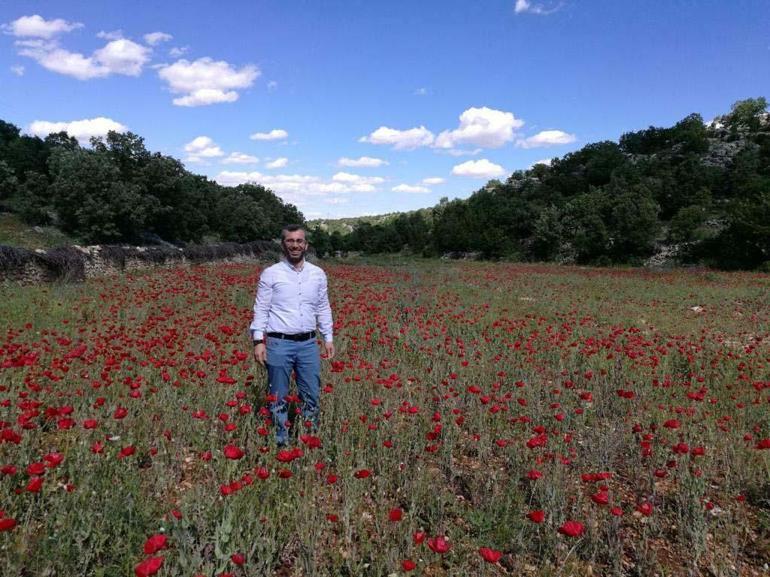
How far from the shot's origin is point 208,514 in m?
2.79

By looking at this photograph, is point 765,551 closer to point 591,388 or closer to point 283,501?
point 591,388

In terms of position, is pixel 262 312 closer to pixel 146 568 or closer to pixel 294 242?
pixel 294 242

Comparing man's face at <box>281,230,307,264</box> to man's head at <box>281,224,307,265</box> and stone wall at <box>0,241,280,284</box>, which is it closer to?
man's head at <box>281,224,307,265</box>

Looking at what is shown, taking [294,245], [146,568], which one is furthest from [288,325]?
[146,568]

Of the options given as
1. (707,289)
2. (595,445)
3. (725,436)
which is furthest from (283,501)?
(707,289)

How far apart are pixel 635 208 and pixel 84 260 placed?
1969 inches

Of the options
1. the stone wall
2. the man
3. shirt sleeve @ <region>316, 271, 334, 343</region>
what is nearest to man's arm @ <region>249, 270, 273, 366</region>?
the man

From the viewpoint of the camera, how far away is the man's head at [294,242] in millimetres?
4117

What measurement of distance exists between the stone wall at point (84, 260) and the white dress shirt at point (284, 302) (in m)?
13.5

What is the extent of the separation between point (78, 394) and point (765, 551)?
6.10 metres

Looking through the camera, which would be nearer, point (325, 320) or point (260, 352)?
point (260, 352)

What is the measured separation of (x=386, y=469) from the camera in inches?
153

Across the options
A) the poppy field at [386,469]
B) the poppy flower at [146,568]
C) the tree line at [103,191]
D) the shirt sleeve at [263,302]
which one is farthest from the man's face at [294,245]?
the tree line at [103,191]

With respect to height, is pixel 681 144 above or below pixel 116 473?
above
